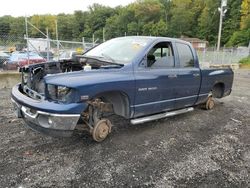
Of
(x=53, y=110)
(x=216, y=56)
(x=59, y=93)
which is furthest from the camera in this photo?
(x=216, y=56)

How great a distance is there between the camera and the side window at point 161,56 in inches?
192

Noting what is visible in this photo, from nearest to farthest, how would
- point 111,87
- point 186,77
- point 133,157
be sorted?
1. point 133,157
2. point 111,87
3. point 186,77

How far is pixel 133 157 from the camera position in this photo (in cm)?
390

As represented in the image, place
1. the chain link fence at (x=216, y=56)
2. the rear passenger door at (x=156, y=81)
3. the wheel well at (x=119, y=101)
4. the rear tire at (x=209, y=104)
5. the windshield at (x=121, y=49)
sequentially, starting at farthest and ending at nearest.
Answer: the chain link fence at (x=216, y=56)
the rear tire at (x=209, y=104)
the windshield at (x=121, y=49)
the rear passenger door at (x=156, y=81)
the wheel well at (x=119, y=101)

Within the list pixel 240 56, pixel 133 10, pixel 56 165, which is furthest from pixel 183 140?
pixel 133 10

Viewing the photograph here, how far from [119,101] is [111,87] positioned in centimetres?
50

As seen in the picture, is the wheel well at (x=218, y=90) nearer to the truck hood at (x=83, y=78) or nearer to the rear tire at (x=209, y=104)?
the rear tire at (x=209, y=104)

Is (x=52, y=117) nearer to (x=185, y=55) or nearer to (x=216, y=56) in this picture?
(x=185, y=55)

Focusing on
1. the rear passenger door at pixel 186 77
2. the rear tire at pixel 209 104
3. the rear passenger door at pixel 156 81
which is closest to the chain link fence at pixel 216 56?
the rear tire at pixel 209 104

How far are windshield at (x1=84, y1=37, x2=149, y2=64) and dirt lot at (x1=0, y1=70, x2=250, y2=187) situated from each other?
1.40 metres

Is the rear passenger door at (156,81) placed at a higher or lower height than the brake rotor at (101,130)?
higher

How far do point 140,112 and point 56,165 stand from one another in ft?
5.76

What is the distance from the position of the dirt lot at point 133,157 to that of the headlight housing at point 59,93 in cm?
86

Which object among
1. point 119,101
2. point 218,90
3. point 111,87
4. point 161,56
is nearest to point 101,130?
point 119,101
